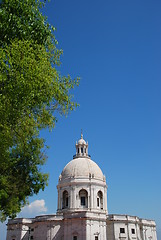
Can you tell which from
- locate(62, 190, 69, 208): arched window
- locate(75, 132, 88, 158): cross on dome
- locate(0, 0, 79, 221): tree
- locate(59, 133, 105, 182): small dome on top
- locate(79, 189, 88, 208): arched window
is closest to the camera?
locate(0, 0, 79, 221): tree

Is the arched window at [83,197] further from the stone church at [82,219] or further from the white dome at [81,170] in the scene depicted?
the white dome at [81,170]

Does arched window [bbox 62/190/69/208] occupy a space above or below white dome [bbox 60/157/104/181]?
below

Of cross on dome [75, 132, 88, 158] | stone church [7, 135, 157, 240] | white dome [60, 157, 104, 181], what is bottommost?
stone church [7, 135, 157, 240]

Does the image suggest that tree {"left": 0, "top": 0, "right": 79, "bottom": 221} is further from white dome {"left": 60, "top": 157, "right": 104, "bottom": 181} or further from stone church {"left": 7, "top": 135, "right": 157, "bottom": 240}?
white dome {"left": 60, "top": 157, "right": 104, "bottom": 181}

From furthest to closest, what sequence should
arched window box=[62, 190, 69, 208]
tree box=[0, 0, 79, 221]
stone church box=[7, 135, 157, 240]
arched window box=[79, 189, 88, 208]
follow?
arched window box=[62, 190, 69, 208]
arched window box=[79, 189, 88, 208]
stone church box=[7, 135, 157, 240]
tree box=[0, 0, 79, 221]

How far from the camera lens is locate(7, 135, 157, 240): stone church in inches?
1449

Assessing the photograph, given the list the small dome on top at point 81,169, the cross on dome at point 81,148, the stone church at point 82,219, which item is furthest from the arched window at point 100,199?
the cross on dome at point 81,148

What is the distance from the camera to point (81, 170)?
144ft

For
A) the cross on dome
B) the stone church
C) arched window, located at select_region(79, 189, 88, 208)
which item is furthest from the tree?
the cross on dome

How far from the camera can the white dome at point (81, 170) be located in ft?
142

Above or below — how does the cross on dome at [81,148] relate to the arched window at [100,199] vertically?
above

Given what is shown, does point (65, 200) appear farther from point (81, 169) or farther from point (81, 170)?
point (81, 169)

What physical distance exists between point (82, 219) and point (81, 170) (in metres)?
9.11

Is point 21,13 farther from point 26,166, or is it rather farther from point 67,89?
point 26,166
